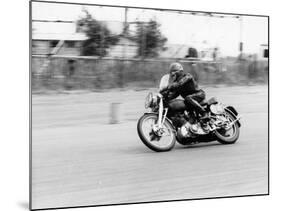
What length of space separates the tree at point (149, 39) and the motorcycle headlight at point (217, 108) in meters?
0.89

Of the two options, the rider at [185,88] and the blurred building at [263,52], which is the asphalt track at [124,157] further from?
the blurred building at [263,52]

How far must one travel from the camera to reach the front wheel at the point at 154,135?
232 inches

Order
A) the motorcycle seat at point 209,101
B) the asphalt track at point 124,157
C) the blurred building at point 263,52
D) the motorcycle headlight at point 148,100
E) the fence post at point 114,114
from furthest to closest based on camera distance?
the blurred building at point 263,52 < the motorcycle seat at point 209,101 < the motorcycle headlight at point 148,100 < the fence post at point 114,114 < the asphalt track at point 124,157

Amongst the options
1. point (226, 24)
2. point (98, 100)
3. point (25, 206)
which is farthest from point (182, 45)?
point (25, 206)

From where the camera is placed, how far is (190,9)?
20.0ft

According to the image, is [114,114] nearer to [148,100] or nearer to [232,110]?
[148,100]

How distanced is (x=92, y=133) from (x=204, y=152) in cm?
130

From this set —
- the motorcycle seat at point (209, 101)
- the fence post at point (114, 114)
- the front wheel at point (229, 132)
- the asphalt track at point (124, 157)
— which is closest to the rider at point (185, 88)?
the motorcycle seat at point (209, 101)

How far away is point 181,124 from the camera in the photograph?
19.9 feet

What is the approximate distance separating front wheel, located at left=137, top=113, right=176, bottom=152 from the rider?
0.32 m

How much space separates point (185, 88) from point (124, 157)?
3.34 feet

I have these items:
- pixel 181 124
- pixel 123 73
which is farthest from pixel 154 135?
pixel 123 73
